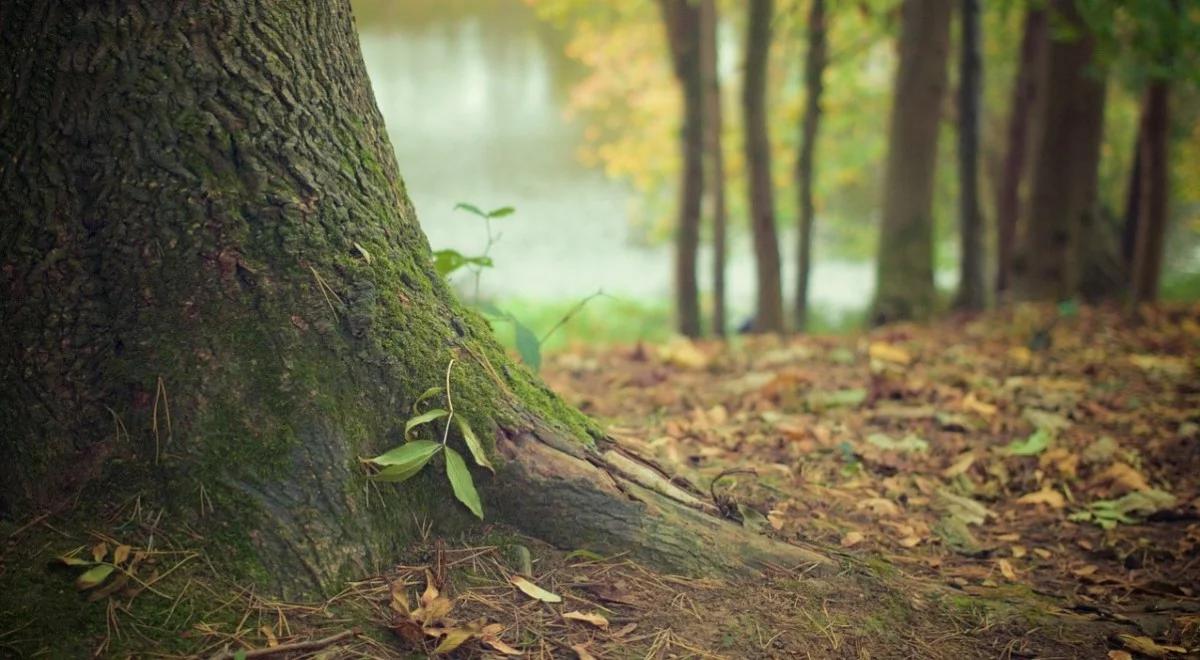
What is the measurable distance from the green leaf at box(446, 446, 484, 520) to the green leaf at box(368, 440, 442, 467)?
4 centimetres

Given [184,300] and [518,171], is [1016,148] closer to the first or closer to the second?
[184,300]

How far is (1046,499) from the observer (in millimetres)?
3207

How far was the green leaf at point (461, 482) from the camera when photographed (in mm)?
2160

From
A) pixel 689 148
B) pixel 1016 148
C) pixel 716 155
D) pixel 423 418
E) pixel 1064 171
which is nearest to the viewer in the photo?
pixel 423 418

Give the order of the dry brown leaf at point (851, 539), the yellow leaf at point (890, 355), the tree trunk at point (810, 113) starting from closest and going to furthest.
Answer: the dry brown leaf at point (851, 539) → the yellow leaf at point (890, 355) → the tree trunk at point (810, 113)

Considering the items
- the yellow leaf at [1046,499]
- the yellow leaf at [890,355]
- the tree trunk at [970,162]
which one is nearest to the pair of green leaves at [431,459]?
the yellow leaf at [1046,499]

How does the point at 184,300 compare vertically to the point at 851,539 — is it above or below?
above

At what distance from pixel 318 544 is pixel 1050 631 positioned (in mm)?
1737

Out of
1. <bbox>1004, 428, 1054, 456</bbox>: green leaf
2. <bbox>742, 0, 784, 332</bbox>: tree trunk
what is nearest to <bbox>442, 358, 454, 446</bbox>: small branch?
<bbox>1004, 428, 1054, 456</bbox>: green leaf

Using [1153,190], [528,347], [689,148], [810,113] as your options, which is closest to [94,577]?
[528,347]

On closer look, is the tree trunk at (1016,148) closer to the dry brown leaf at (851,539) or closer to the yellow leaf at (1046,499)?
the yellow leaf at (1046,499)

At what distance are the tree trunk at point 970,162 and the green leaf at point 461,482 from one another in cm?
755

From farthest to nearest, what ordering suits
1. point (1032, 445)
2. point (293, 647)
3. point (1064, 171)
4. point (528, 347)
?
1. point (1064, 171)
2. point (1032, 445)
3. point (528, 347)
4. point (293, 647)

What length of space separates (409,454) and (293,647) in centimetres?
45
